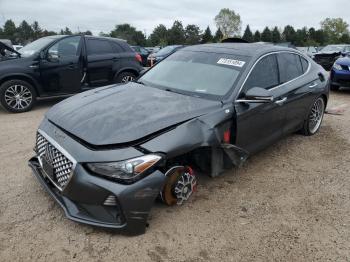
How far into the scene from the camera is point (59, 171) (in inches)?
120

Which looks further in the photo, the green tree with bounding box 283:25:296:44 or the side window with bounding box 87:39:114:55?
the green tree with bounding box 283:25:296:44

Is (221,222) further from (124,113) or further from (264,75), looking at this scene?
(264,75)

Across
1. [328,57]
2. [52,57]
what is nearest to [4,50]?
[52,57]

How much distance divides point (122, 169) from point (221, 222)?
1.15 m

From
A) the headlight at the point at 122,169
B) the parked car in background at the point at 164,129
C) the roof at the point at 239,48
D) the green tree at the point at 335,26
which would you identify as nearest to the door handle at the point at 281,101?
the parked car in background at the point at 164,129

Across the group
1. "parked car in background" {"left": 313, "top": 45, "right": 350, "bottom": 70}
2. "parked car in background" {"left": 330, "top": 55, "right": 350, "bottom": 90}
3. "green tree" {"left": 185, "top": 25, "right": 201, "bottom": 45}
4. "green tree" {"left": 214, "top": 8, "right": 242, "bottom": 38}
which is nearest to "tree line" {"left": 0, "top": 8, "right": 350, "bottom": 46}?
"green tree" {"left": 185, "top": 25, "right": 201, "bottom": 45}

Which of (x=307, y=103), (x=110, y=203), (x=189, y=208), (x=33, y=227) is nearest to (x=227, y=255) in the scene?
(x=189, y=208)

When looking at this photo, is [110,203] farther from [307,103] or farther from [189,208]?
[307,103]

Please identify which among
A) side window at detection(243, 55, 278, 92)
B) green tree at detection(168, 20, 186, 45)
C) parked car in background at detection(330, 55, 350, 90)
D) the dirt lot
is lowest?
the dirt lot

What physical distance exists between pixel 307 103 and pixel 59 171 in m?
3.81

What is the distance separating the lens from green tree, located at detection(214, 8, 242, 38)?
340ft

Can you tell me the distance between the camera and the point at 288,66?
491 cm

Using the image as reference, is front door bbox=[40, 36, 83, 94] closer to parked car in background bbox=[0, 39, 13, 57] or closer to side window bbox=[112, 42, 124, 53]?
parked car in background bbox=[0, 39, 13, 57]

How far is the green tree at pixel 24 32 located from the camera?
74525 mm
